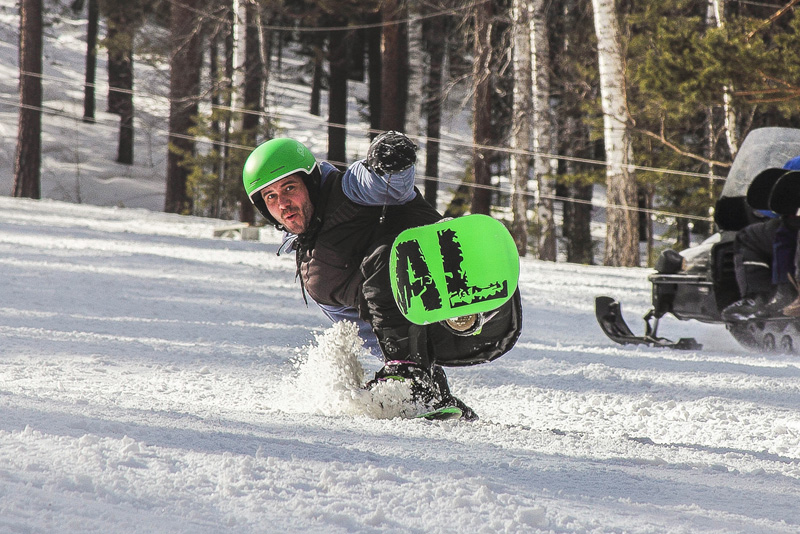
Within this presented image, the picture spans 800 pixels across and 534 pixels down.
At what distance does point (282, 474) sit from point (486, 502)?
0.47 m

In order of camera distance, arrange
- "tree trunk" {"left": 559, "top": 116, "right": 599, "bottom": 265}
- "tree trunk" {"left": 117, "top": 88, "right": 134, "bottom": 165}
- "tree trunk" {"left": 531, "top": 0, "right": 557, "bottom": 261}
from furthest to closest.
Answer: "tree trunk" {"left": 117, "top": 88, "right": 134, "bottom": 165}, "tree trunk" {"left": 559, "top": 116, "right": 599, "bottom": 265}, "tree trunk" {"left": 531, "top": 0, "right": 557, "bottom": 261}

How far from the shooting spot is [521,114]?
48.9ft

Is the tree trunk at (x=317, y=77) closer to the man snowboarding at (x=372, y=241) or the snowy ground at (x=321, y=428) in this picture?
the snowy ground at (x=321, y=428)

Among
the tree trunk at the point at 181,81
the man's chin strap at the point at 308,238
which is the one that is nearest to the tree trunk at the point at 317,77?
the tree trunk at the point at 181,81

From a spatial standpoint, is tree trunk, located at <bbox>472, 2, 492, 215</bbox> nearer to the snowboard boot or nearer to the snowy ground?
the snowy ground

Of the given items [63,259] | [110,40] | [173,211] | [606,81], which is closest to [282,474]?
[63,259]

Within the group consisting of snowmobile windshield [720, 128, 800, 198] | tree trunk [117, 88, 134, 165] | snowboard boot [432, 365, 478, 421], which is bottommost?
snowboard boot [432, 365, 478, 421]

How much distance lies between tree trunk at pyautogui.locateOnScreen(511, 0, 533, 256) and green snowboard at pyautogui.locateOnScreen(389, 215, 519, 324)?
1116 cm

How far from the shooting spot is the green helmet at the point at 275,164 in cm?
338

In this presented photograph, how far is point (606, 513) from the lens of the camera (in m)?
1.95

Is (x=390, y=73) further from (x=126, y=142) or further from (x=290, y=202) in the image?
(x=290, y=202)

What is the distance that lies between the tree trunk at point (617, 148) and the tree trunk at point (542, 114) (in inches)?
70.9

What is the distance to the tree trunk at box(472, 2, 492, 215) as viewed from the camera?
15695 millimetres

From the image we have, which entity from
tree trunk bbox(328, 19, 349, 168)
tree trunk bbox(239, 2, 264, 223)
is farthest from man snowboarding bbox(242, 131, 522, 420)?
tree trunk bbox(328, 19, 349, 168)
